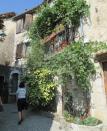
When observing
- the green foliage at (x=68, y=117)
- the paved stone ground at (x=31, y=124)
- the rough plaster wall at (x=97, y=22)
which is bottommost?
the paved stone ground at (x=31, y=124)

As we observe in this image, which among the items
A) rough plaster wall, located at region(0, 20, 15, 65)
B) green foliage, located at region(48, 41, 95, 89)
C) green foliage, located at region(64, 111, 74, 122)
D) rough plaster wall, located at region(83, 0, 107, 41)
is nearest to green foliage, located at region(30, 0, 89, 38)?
rough plaster wall, located at region(83, 0, 107, 41)

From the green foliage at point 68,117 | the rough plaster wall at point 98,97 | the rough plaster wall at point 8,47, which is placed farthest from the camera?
the rough plaster wall at point 8,47

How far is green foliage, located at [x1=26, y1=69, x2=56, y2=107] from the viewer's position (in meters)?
16.4

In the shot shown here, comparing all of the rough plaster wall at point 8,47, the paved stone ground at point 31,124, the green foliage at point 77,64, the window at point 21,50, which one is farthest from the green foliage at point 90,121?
the rough plaster wall at point 8,47

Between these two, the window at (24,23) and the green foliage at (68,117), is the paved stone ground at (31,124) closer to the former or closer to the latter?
the green foliage at (68,117)

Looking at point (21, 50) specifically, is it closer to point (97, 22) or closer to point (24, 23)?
point (24, 23)

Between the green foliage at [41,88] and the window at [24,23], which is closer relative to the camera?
the green foliage at [41,88]

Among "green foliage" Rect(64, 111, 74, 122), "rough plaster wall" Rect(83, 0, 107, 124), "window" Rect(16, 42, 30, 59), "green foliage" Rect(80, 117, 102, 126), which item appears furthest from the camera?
"window" Rect(16, 42, 30, 59)

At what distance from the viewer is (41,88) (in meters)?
16.6

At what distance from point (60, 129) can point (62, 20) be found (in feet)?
24.8

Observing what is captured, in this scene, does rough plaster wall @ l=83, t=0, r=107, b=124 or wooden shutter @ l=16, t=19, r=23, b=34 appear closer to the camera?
rough plaster wall @ l=83, t=0, r=107, b=124

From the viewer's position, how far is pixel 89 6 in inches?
676

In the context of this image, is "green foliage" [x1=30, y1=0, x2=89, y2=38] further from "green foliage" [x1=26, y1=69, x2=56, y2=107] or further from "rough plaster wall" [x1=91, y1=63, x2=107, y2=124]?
"rough plaster wall" [x1=91, y1=63, x2=107, y2=124]

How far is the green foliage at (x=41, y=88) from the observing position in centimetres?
1641
